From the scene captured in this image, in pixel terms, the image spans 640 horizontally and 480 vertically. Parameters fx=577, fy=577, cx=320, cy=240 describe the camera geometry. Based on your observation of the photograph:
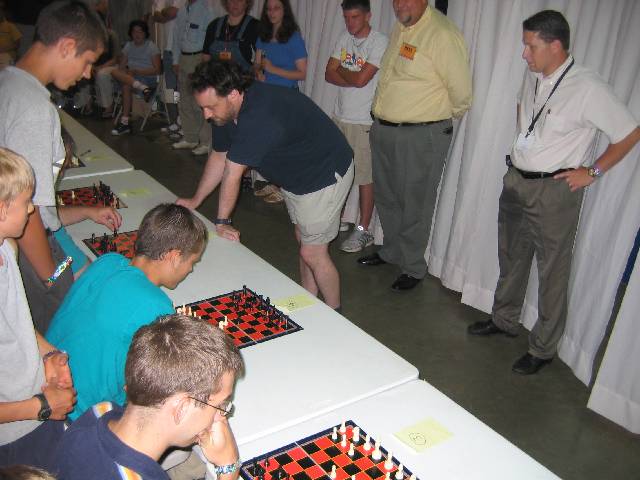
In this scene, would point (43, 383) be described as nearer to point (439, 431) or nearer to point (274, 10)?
point (439, 431)

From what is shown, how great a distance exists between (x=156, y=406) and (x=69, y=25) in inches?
58.5

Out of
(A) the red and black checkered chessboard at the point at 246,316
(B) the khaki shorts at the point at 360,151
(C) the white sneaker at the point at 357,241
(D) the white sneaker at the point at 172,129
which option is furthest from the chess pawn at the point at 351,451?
(D) the white sneaker at the point at 172,129

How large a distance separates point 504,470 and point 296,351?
80 centimetres

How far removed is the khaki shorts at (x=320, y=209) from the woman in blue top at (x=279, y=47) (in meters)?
2.14

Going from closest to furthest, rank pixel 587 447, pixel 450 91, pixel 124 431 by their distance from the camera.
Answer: pixel 124 431 → pixel 587 447 → pixel 450 91

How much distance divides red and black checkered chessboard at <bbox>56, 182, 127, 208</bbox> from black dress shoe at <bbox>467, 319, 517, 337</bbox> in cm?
227

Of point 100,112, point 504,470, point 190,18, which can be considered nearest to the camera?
point 504,470

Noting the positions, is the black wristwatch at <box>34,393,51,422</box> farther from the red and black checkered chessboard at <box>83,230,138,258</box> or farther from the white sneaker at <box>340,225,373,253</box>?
the white sneaker at <box>340,225,373,253</box>

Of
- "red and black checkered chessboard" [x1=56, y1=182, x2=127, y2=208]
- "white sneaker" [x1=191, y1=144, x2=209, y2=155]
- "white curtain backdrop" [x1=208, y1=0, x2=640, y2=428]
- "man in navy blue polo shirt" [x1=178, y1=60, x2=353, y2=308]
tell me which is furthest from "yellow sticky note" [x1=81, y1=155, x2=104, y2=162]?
"white sneaker" [x1=191, y1=144, x2=209, y2=155]

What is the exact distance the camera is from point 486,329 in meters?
3.71

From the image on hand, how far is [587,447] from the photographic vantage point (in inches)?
113

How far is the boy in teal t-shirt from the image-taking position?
170 centimetres

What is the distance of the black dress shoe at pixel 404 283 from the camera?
13.8ft

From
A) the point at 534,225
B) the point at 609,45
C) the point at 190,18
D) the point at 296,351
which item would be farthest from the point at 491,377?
the point at 190,18
